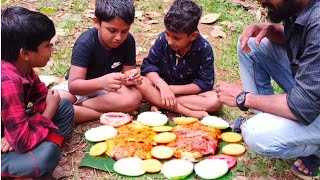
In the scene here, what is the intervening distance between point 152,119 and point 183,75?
38 centimetres

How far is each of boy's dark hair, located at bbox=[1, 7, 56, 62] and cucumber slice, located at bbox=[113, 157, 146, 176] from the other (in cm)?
73

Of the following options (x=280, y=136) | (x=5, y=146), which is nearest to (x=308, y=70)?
(x=280, y=136)

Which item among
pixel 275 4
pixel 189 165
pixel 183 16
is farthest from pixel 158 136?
pixel 275 4

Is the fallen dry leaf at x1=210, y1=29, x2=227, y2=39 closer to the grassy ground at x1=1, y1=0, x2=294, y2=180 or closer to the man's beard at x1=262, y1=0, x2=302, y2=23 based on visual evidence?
the grassy ground at x1=1, y1=0, x2=294, y2=180

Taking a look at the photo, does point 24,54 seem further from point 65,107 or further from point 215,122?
point 215,122

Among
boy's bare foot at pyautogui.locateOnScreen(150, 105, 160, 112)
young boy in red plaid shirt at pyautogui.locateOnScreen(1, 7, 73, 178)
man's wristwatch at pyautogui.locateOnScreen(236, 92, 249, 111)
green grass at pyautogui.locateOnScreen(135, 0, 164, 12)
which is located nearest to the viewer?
young boy in red plaid shirt at pyautogui.locateOnScreen(1, 7, 73, 178)

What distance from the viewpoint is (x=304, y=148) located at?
217 cm

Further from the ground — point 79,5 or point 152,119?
point 79,5

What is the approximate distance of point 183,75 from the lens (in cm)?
293

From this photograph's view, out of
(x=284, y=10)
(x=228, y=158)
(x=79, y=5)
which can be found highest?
(x=284, y=10)

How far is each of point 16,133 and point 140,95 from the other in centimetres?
101

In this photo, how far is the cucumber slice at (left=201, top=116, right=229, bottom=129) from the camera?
8.78 ft

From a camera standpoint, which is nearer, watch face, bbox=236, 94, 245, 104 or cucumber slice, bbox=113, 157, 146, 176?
watch face, bbox=236, 94, 245, 104

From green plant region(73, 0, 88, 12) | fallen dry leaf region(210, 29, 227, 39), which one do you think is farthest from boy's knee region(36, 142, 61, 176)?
green plant region(73, 0, 88, 12)
